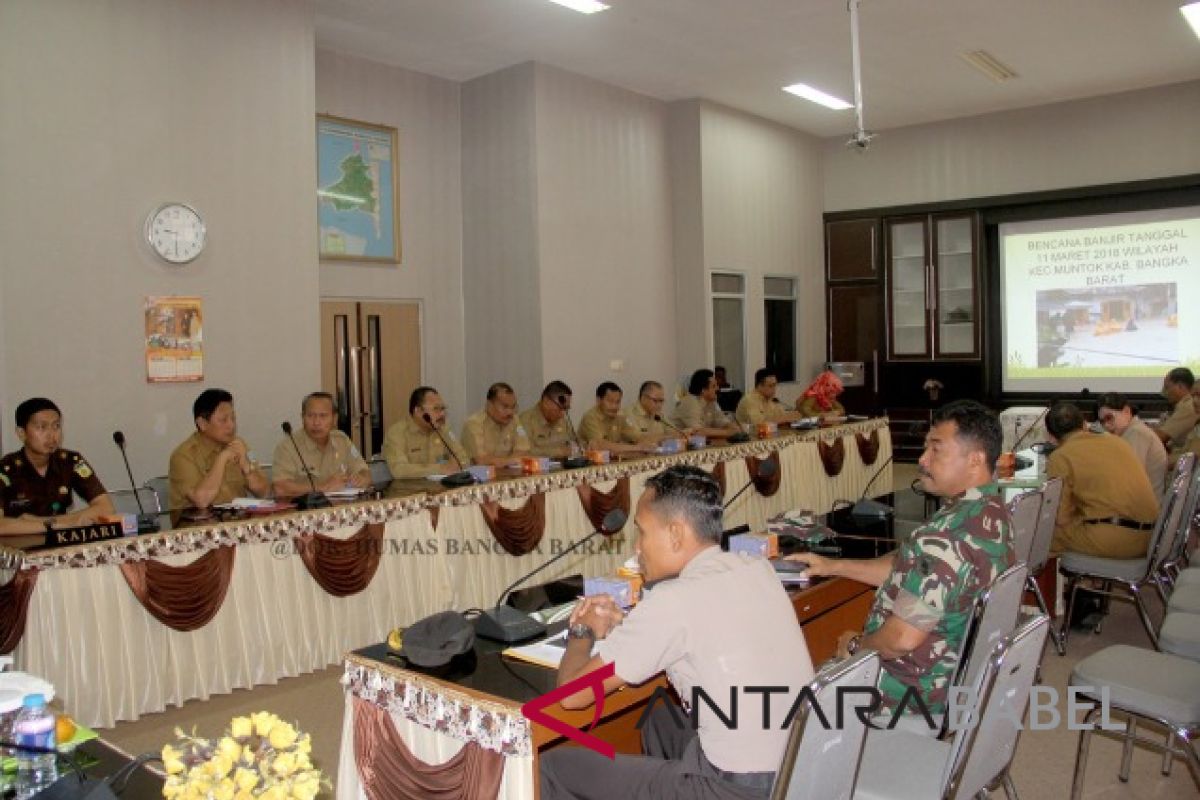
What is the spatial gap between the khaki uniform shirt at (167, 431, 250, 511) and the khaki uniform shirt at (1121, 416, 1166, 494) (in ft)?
13.9

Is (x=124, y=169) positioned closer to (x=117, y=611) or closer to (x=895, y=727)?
(x=117, y=611)

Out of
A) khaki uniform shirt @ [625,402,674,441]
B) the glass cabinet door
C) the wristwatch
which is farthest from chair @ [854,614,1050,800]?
the glass cabinet door

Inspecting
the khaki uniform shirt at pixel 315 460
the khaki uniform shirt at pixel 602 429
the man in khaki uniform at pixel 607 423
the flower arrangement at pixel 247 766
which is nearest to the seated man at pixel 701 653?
the flower arrangement at pixel 247 766

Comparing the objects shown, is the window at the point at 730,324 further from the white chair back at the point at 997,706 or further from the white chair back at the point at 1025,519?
the white chair back at the point at 997,706

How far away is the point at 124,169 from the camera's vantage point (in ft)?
15.8

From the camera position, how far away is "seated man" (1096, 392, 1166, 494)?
15.5 ft

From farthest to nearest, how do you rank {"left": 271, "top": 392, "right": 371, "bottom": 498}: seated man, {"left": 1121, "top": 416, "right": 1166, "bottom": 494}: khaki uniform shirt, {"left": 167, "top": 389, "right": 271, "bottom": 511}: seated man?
{"left": 1121, "top": 416, "right": 1166, "bottom": 494}: khaki uniform shirt
{"left": 271, "top": 392, "right": 371, "bottom": 498}: seated man
{"left": 167, "top": 389, "right": 271, "bottom": 511}: seated man

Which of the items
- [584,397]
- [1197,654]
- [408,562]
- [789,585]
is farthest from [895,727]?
[584,397]

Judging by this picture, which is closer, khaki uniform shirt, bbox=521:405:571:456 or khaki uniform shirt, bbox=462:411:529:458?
khaki uniform shirt, bbox=462:411:529:458

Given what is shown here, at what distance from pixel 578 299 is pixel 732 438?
1.86 metres

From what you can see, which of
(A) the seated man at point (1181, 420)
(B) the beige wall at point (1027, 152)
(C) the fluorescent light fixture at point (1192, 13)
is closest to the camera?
(A) the seated man at point (1181, 420)

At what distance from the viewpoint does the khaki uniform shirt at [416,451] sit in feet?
15.8

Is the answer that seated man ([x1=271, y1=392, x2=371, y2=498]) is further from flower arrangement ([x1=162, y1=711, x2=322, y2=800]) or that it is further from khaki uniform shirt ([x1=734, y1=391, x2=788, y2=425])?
khaki uniform shirt ([x1=734, y1=391, x2=788, y2=425])

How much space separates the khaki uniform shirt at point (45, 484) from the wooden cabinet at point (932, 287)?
7714 millimetres
